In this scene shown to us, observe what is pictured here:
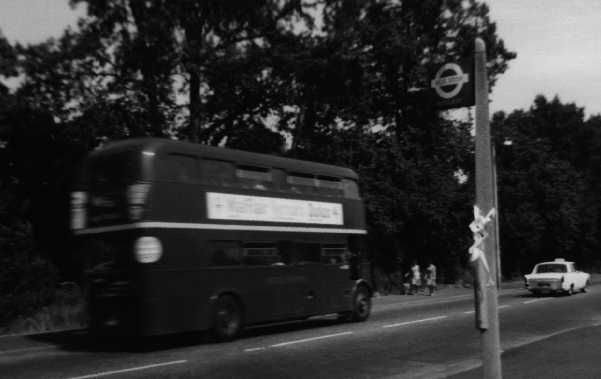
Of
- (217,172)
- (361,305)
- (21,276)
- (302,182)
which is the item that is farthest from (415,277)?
(217,172)

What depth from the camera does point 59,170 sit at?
92.5ft

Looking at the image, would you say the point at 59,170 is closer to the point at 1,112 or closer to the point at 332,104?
the point at 1,112

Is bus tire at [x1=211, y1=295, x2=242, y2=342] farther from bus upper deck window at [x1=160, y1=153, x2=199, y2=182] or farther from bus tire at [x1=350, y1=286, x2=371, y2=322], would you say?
bus tire at [x1=350, y1=286, x2=371, y2=322]

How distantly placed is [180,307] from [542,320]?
1010 cm

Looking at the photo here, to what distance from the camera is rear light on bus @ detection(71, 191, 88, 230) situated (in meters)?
14.9

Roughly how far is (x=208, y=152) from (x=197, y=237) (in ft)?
5.98

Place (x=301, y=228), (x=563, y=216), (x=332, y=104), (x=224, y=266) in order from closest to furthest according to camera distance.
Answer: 1. (x=224, y=266)
2. (x=301, y=228)
3. (x=332, y=104)
4. (x=563, y=216)

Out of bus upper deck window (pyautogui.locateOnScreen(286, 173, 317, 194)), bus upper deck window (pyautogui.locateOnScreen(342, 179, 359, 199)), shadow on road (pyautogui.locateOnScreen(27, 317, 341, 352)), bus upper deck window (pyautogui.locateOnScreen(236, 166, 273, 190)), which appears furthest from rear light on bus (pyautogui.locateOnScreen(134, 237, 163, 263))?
bus upper deck window (pyautogui.locateOnScreen(342, 179, 359, 199))

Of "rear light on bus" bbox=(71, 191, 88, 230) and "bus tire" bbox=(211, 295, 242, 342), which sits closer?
"rear light on bus" bbox=(71, 191, 88, 230)

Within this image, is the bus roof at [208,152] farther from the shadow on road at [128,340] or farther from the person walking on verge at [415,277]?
the person walking on verge at [415,277]

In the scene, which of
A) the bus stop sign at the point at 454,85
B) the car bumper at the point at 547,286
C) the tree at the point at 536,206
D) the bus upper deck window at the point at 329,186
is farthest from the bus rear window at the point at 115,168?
the tree at the point at 536,206

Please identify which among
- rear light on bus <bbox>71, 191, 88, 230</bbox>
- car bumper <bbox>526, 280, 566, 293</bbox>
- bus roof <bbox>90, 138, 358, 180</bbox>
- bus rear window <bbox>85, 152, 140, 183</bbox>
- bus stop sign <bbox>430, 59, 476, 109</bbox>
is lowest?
car bumper <bbox>526, 280, 566, 293</bbox>

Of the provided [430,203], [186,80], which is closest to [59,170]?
[186,80]

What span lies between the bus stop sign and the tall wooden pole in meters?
0.08
